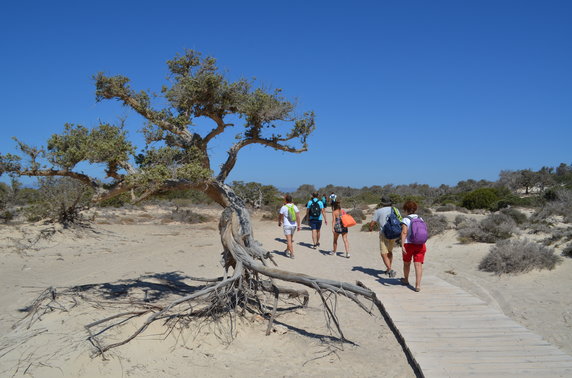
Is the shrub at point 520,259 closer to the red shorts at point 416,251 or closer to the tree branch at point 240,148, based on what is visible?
the red shorts at point 416,251

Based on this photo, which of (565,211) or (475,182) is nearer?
(565,211)

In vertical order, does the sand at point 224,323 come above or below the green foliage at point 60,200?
below

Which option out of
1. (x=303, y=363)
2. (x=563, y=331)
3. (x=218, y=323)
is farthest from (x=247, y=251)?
(x=563, y=331)

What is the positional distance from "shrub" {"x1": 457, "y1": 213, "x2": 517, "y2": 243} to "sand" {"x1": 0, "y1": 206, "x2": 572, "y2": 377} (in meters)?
0.46

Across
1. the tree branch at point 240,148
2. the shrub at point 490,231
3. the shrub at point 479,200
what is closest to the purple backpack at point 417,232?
the tree branch at point 240,148

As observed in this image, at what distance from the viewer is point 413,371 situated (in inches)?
196

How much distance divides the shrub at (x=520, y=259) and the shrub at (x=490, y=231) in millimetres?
2446

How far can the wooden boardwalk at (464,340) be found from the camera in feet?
15.2

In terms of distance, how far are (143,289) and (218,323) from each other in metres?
2.87

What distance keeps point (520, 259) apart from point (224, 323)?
7069 mm

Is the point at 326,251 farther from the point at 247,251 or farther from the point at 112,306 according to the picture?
the point at 112,306

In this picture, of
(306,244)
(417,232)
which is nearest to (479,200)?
(306,244)

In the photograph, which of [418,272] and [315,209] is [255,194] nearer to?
[315,209]

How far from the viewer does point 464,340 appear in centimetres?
543
